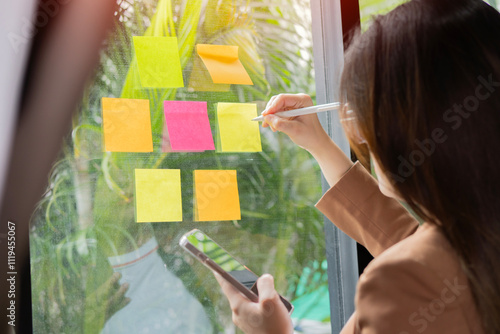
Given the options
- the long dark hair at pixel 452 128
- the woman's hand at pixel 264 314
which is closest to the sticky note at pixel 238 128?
the woman's hand at pixel 264 314

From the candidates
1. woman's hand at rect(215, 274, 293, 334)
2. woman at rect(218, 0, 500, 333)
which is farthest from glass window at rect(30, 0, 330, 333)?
woman at rect(218, 0, 500, 333)

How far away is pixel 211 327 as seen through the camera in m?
0.92

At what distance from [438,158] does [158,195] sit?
509mm

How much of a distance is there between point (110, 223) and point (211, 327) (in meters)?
0.26

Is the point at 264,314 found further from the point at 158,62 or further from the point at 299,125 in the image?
the point at 158,62

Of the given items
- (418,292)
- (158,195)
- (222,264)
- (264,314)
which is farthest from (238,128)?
(418,292)

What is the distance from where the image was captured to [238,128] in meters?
0.98

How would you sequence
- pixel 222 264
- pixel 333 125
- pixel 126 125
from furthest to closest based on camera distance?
pixel 333 125 → pixel 126 125 → pixel 222 264

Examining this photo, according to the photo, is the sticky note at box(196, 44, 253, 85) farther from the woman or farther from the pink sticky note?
the woman

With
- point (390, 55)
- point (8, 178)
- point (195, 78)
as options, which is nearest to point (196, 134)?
point (195, 78)

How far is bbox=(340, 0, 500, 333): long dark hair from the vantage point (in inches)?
20.9

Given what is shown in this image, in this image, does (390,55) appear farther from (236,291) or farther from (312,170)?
(312,170)

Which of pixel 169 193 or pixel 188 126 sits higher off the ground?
pixel 188 126

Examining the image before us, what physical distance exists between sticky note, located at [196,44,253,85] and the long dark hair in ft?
1.51
